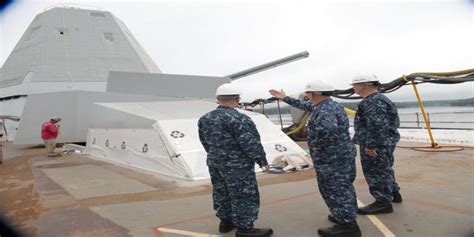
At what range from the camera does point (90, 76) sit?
2645 centimetres

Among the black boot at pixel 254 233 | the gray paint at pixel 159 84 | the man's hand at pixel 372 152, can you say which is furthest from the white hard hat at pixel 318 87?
the gray paint at pixel 159 84

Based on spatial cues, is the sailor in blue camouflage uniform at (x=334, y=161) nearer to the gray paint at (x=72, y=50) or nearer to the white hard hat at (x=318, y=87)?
the white hard hat at (x=318, y=87)

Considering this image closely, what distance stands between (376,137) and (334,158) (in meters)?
0.94

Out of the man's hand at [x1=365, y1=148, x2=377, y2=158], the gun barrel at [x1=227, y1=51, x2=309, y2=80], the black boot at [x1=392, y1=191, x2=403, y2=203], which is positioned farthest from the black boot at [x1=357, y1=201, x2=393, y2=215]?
the gun barrel at [x1=227, y1=51, x2=309, y2=80]

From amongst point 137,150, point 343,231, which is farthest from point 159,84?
point 343,231

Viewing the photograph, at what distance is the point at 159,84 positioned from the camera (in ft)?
44.2

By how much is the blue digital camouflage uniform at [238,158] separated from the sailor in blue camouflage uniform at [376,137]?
1492mm

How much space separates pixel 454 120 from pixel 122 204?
541 inches

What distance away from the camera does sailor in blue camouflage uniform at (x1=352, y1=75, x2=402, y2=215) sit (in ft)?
14.1

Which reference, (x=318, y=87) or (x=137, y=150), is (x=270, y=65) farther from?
(x=318, y=87)

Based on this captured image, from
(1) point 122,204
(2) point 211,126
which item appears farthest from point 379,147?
(1) point 122,204

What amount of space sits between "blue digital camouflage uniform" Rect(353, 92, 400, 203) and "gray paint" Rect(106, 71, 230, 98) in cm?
1002

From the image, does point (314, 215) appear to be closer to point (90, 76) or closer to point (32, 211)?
point (32, 211)

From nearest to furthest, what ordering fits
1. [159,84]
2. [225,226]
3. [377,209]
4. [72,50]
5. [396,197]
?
1. [225,226]
2. [377,209]
3. [396,197]
4. [159,84]
5. [72,50]
